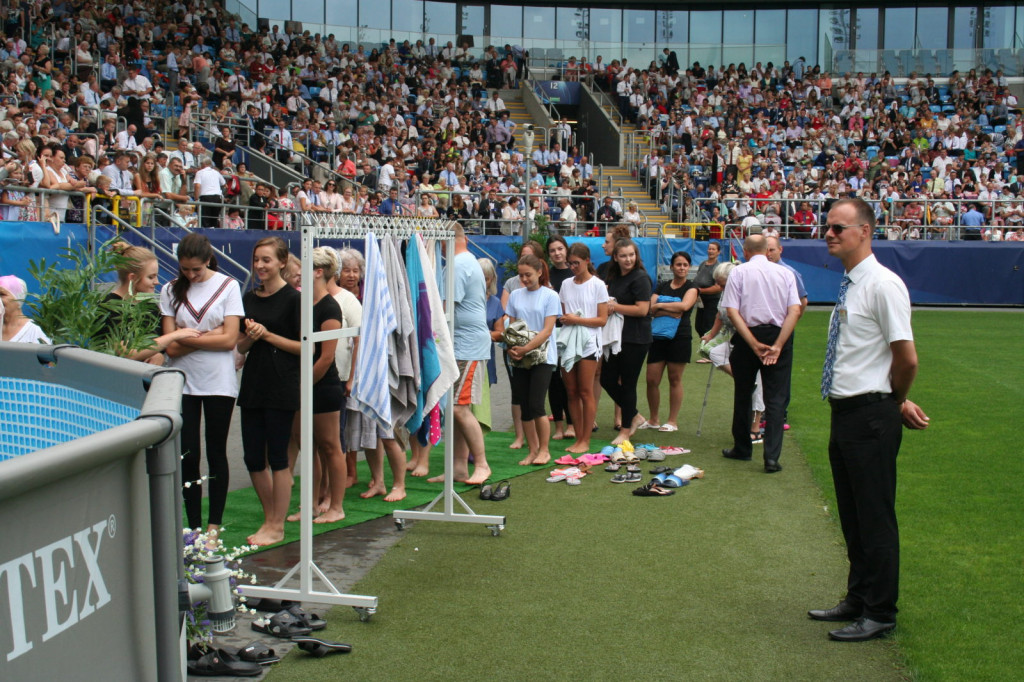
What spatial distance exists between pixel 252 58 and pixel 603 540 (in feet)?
86.9

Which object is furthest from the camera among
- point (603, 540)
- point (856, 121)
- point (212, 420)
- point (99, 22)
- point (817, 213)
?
point (856, 121)

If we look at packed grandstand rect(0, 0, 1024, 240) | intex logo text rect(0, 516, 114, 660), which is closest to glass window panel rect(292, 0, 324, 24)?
packed grandstand rect(0, 0, 1024, 240)

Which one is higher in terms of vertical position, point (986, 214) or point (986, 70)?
point (986, 70)

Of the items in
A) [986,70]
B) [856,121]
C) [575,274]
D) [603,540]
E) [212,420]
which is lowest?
[603,540]

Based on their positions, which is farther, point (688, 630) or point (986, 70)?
point (986, 70)

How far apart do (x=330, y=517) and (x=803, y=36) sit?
42.4 m

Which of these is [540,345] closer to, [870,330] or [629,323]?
[629,323]

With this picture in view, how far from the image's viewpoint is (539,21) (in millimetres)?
43375

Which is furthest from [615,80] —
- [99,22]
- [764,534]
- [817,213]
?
[764,534]

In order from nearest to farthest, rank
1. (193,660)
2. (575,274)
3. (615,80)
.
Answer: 1. (193,660)
2. (575,274)
3. (615,80)

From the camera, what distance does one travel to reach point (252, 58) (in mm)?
29688

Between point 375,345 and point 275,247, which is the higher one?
point 275,247

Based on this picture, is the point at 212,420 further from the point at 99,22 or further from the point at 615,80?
the point at 615,80

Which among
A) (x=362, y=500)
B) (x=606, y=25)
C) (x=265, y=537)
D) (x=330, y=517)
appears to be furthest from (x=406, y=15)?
(x=265, y=537)
